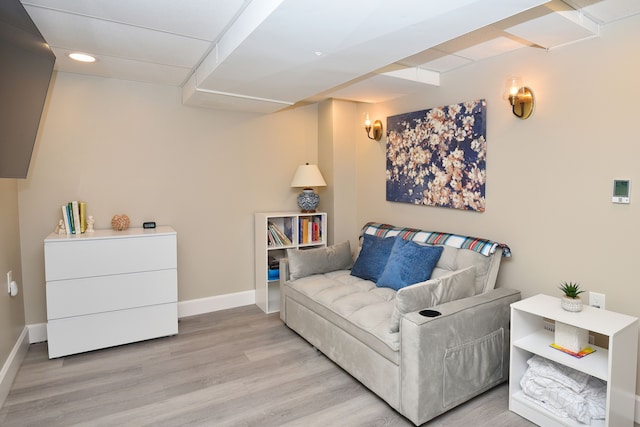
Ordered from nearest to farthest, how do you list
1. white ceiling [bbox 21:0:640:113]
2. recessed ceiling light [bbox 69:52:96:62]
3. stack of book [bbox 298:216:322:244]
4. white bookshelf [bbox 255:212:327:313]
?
white ceiling [bbox 21:0:640:113] → recessed ceiling light [bbox 69:52:96:62] → white bookshelf [bbox 255:212:327:313] → stack of book [bbox 298:216:322:244]

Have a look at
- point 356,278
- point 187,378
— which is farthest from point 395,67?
point 187,378

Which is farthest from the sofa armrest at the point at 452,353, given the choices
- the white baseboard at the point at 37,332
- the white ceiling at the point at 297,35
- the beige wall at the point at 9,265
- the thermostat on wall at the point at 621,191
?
the white baseboard at the point at 37,332

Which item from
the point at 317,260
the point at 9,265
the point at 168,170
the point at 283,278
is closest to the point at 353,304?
the point at 317,260

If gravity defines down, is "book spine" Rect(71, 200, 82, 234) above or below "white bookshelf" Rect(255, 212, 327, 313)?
above

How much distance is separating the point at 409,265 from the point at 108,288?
2325 mm

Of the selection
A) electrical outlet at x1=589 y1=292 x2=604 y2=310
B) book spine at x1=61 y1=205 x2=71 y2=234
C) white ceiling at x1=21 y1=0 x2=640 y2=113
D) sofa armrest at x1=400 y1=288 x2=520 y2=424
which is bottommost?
sofa armrest at x1=400 y1=288 x2=520 y2=424

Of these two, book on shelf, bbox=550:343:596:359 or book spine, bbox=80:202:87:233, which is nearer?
book on shelf, bbox=550:343:596:359

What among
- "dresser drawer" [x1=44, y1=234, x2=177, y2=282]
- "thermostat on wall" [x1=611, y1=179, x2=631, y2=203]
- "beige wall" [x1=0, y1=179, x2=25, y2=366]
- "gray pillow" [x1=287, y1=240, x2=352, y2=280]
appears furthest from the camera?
"gray pillow" [x1=287, y1=240, x2=352, y2=280]

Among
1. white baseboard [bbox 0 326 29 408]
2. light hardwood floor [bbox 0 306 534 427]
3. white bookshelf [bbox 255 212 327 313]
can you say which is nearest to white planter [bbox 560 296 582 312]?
light hardwood floor [bbox 0 306 534 427]

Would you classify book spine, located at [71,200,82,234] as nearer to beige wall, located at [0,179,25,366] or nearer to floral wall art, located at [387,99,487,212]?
beige wall, located at [0,179,25,366]

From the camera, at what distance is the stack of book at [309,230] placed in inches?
159

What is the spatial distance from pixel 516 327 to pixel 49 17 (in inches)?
124

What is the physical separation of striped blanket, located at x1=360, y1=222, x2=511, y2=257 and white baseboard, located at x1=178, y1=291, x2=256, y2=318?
4.72 feet

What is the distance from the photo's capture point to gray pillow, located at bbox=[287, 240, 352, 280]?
11.2 ft
